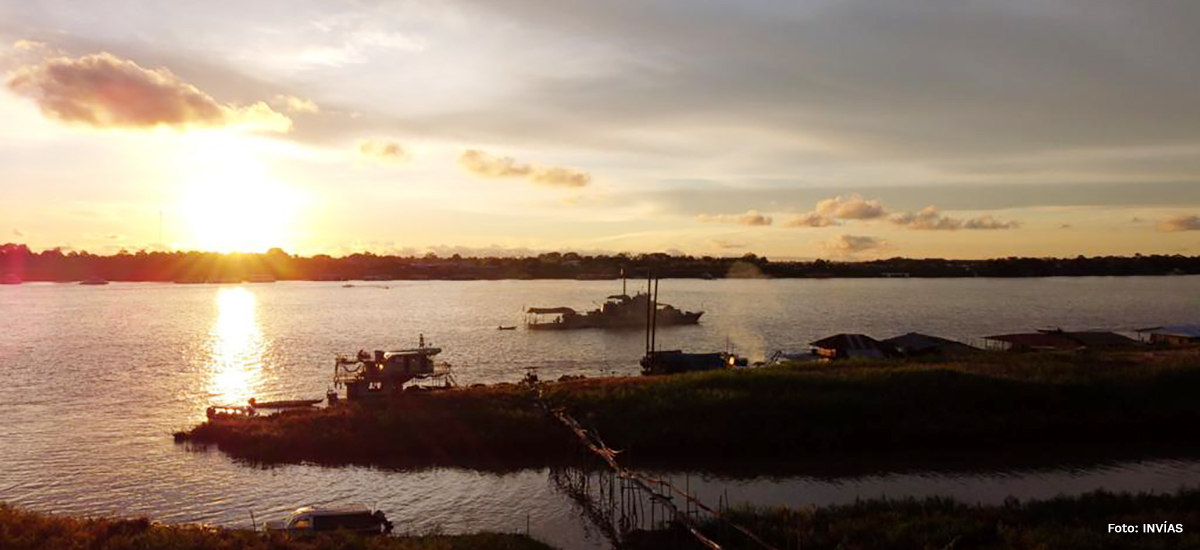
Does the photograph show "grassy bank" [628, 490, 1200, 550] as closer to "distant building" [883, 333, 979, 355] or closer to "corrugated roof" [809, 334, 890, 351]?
"corrugated roof" [809, 334, 890, 351]

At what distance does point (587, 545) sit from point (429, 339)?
80.5 m

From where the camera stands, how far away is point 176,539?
22922mm

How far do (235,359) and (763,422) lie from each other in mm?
67297

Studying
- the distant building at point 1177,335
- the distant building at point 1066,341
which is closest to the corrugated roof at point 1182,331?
the distant building at point 1177,335

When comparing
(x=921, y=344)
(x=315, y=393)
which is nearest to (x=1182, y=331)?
(x=921, y=344)

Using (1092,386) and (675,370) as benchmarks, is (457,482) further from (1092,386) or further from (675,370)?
(1092,386)

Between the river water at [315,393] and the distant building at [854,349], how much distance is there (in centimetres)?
1907

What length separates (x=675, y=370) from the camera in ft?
206

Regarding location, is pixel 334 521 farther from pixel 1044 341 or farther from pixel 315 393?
pixel 1044 341

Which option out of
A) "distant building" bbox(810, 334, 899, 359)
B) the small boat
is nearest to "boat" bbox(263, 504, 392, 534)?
the small boat

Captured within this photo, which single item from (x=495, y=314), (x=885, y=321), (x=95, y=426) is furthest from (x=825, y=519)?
(x=495, y=314)

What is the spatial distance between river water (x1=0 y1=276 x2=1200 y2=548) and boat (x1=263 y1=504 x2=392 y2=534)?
2.13 meters

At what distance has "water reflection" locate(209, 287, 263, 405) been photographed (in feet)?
214

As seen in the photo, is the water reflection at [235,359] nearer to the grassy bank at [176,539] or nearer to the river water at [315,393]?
the river water at [315,393]
